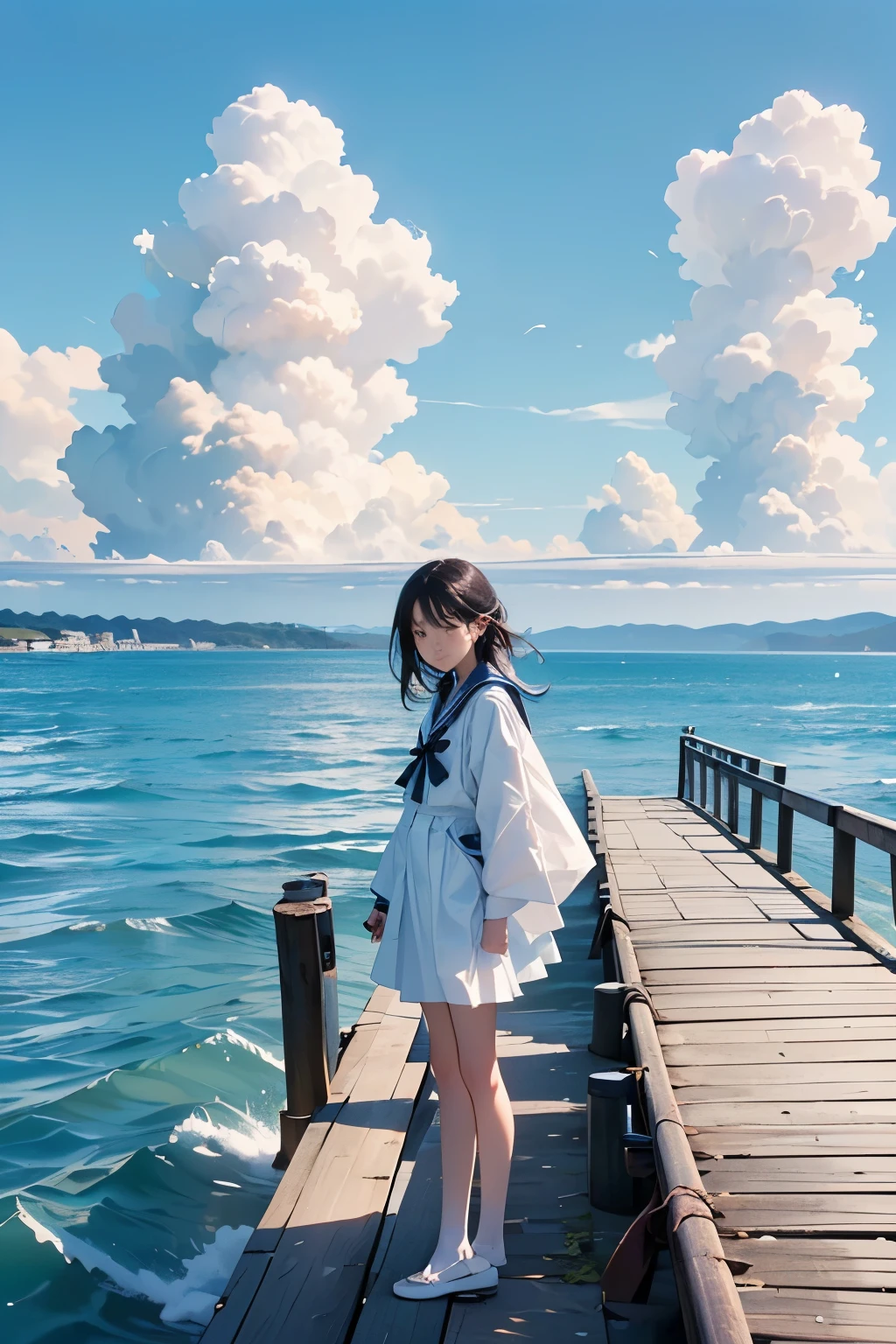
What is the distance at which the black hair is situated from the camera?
2.55 meters

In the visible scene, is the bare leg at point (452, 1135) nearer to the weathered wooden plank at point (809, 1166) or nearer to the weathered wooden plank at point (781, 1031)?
the weathered wooden plank at point (809, 1166)

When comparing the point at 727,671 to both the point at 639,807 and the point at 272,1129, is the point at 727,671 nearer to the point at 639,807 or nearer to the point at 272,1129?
the point at 639,807

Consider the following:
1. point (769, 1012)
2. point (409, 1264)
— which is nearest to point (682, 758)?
point (769, 1012)

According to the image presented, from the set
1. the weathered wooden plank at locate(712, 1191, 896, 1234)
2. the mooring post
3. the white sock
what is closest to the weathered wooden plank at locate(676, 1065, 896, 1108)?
the weathered wooden plank at locate(712, 1191, 896, 1234)

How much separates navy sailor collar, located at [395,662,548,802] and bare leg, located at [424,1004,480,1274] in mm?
593

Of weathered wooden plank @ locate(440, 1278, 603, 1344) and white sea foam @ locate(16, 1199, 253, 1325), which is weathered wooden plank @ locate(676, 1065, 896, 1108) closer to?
weathered wooden plank @ locate(440, 1278, 603, 1344)

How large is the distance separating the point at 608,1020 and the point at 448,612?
106 inches

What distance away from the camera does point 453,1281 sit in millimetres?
2688

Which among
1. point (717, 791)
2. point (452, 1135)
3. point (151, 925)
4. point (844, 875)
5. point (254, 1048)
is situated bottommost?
point (151, 925)

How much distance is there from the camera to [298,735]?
2003 inches

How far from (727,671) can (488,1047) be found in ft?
462

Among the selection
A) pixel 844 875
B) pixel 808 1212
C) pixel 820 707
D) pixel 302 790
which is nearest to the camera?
pixel 808 1212

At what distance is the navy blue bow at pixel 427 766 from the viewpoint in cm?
251

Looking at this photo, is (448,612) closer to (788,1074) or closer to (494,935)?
(494,935)
